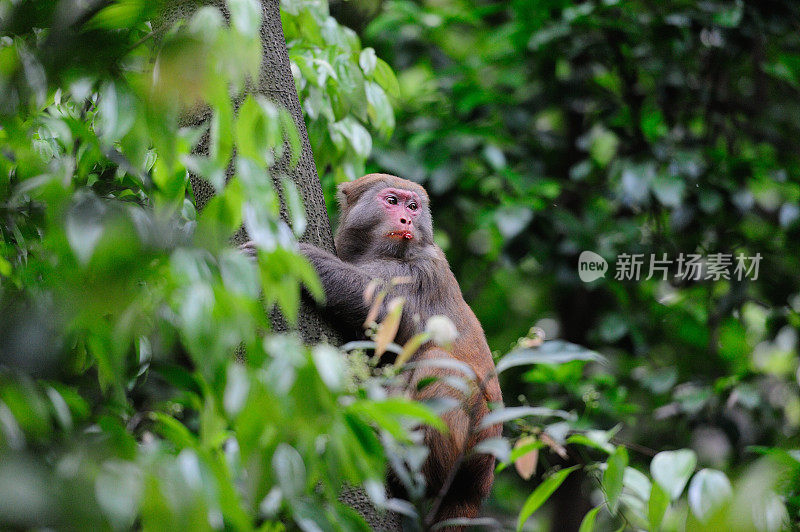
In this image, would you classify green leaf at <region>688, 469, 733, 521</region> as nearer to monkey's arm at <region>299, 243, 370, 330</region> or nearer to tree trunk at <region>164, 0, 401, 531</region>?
tree trunk at <region>164, 0, 401, 531</region>

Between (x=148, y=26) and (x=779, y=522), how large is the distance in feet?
6.94

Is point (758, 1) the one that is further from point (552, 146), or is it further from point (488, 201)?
point (488, 201)

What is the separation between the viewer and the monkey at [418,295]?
10.1 ft

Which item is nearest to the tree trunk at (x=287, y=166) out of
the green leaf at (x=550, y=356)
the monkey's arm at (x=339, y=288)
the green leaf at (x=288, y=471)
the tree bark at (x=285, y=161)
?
the tree bark at (x=285, y=161)

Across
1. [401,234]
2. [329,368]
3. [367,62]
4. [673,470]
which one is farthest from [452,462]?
[329,368]

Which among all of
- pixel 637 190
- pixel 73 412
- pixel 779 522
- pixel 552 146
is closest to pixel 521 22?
pixel 552 146

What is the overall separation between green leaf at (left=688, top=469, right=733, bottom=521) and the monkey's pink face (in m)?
2.25

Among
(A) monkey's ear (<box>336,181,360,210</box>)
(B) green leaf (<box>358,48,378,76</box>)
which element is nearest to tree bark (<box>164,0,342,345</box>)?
(B) green leaf (<box>358,48,378,76</box>)

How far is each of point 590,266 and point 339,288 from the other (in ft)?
10.7

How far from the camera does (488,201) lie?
6332 millimetres

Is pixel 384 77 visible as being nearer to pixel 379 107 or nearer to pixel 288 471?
pixel 379 107

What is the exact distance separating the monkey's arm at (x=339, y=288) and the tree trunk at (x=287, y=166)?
0.49 ft

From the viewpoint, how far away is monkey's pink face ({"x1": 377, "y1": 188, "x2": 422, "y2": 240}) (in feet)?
12.5
